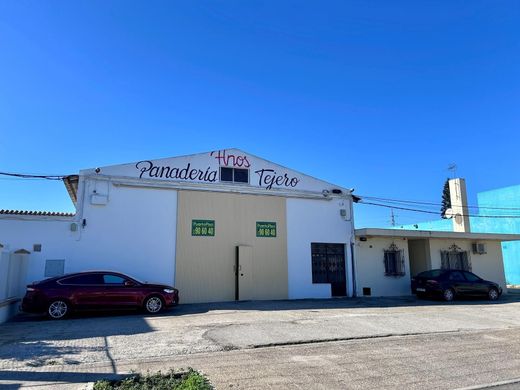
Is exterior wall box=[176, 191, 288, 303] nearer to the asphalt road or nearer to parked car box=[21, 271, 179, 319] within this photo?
parked car box=[21, 271, 179, 319]

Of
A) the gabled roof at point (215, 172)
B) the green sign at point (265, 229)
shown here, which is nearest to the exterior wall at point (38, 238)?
the gabled roof at point (215, 172)

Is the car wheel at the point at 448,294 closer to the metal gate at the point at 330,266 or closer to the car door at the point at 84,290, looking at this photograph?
the metal gate at the point at 330,266

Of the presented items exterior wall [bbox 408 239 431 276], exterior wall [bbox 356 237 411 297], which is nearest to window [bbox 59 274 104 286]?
exterior wall [bbox 356 237 411 297]

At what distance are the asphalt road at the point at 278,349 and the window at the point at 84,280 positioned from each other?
109 cm

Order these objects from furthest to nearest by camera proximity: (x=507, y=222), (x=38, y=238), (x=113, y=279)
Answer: (x=507, y=222) → (x=38, y=238) → (x=113, y=279)

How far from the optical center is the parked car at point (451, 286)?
58.7 ft

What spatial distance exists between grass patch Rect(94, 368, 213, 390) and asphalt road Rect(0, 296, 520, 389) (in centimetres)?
34

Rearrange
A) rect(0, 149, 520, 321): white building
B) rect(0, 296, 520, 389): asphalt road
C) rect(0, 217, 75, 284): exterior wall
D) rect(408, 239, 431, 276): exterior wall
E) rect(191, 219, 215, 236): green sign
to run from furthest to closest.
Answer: rect(408, 239, 431, 276): exterior wall → rect(191, 219, 215, 236): green sign → rect(0, 149, 520, 321): white building → rect(0, 217, 75, 284): exterior wall → rect(0, 296, 520, 389): asphalt road

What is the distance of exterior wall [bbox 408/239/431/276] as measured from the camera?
21572 mm

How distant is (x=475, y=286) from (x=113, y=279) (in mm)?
15612

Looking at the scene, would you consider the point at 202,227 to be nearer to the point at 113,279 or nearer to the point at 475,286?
the point at 113,279

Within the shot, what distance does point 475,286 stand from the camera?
1862 centimetres

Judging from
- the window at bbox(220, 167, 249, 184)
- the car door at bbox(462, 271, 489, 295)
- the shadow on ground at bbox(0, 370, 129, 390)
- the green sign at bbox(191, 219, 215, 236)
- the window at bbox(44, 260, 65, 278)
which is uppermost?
the window at bbox(220, 167, 249, 184)

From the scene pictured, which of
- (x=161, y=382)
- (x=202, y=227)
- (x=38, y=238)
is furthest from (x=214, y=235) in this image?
(x=161, y=382)
